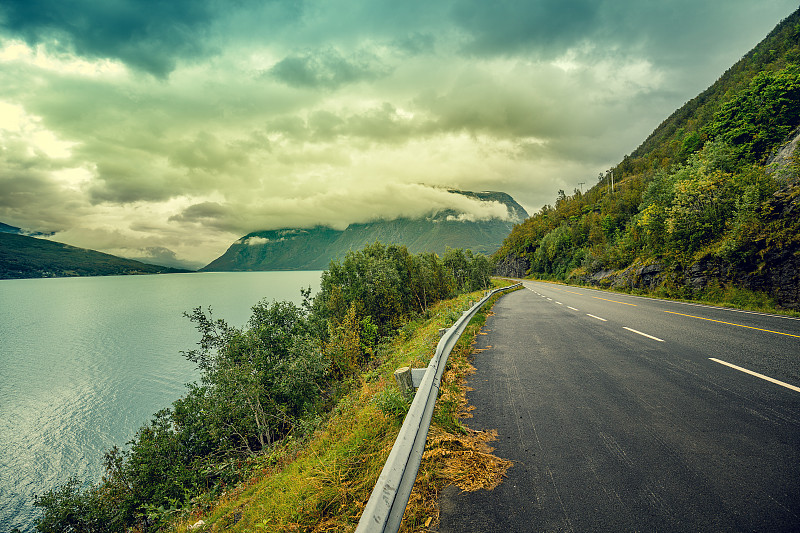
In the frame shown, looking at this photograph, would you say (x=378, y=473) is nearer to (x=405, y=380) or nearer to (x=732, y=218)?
(x=405, y=380)

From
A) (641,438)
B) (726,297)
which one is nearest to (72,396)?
(641,438)

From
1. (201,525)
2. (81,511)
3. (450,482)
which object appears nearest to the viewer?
(450,482)

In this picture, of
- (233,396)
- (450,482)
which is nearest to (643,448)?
(450,482)

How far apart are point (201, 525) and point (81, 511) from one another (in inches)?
507

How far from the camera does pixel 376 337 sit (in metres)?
33.4

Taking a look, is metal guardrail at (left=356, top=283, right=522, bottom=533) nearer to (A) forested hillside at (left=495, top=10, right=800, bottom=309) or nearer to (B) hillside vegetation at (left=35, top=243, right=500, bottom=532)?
(B) hillside vegetation at (left=35, top=243, right=500, bottom=532)

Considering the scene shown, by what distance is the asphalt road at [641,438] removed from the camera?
2.42m

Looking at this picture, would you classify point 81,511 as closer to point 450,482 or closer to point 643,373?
point 450,482

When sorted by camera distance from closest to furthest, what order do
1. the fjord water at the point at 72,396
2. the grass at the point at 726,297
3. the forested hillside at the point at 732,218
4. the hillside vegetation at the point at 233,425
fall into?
the hillside vegetation at the point at 233,425, the grass at the point at 726,297, the forested hillside at the point at 732,218, the fjord water at the point at 72,396

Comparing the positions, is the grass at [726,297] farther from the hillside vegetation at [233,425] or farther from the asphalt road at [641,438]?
the hillside vegetation at [233,425]

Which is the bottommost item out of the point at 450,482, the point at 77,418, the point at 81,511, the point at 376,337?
the point at 77,418

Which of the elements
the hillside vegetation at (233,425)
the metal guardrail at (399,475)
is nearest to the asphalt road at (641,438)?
the metal guardrail at (399,475)

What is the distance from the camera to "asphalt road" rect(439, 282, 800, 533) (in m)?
2.42

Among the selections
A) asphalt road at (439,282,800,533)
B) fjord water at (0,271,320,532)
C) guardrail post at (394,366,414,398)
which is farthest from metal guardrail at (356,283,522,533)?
fjord water at (0,271,320,532)
